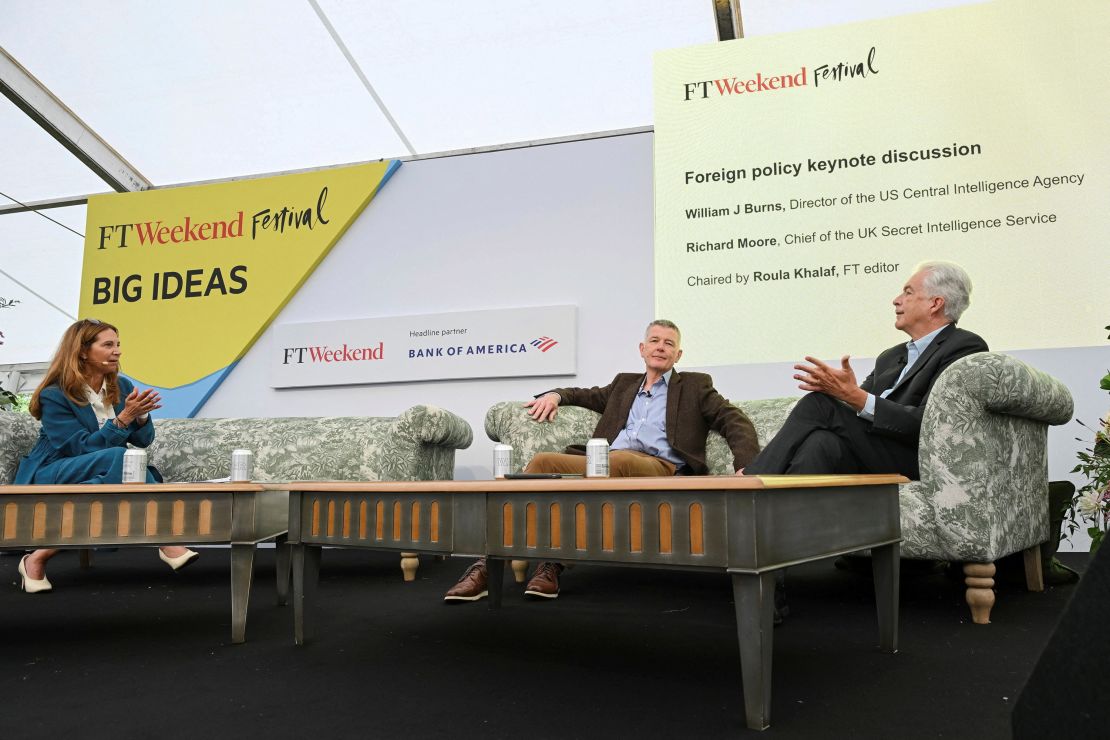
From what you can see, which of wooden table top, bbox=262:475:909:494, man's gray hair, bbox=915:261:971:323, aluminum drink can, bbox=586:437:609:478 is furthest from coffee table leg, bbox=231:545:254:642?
man's gray hair, bbox=915:261:971:323

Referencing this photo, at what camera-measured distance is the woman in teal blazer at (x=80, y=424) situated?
2.77m

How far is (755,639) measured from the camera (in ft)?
3.87

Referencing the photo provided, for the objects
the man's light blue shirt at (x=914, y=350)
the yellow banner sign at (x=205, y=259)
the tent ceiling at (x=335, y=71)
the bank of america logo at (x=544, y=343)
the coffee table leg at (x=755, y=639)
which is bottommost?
the coffee table leg at (x=755, y=639)

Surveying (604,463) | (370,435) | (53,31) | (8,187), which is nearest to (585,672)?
(604,463)

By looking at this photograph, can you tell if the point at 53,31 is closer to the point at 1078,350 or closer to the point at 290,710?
the point at 290,710

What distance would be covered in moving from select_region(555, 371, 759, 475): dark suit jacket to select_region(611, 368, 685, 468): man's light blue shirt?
27mm

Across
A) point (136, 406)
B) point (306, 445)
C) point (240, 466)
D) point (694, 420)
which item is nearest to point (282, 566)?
point (240, 466)

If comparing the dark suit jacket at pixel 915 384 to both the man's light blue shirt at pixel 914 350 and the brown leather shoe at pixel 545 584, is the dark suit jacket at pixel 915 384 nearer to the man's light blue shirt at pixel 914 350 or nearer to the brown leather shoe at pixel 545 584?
the man's light blue shirt at pixel 914 350

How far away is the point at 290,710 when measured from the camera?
135 centimetres

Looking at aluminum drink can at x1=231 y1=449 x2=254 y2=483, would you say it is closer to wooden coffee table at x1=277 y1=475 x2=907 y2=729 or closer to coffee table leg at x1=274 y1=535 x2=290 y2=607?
coffee table leg at x1=274 y1=535 x2=290 y2=607

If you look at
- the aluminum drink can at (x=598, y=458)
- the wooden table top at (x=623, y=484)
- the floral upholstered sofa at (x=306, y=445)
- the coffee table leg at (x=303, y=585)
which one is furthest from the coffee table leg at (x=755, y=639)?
the floral upholstered sofa at (x=306, y=445)

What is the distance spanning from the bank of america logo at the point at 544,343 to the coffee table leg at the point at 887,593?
2602 mm

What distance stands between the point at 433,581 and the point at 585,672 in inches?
58.4

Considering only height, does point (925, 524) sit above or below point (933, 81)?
below
